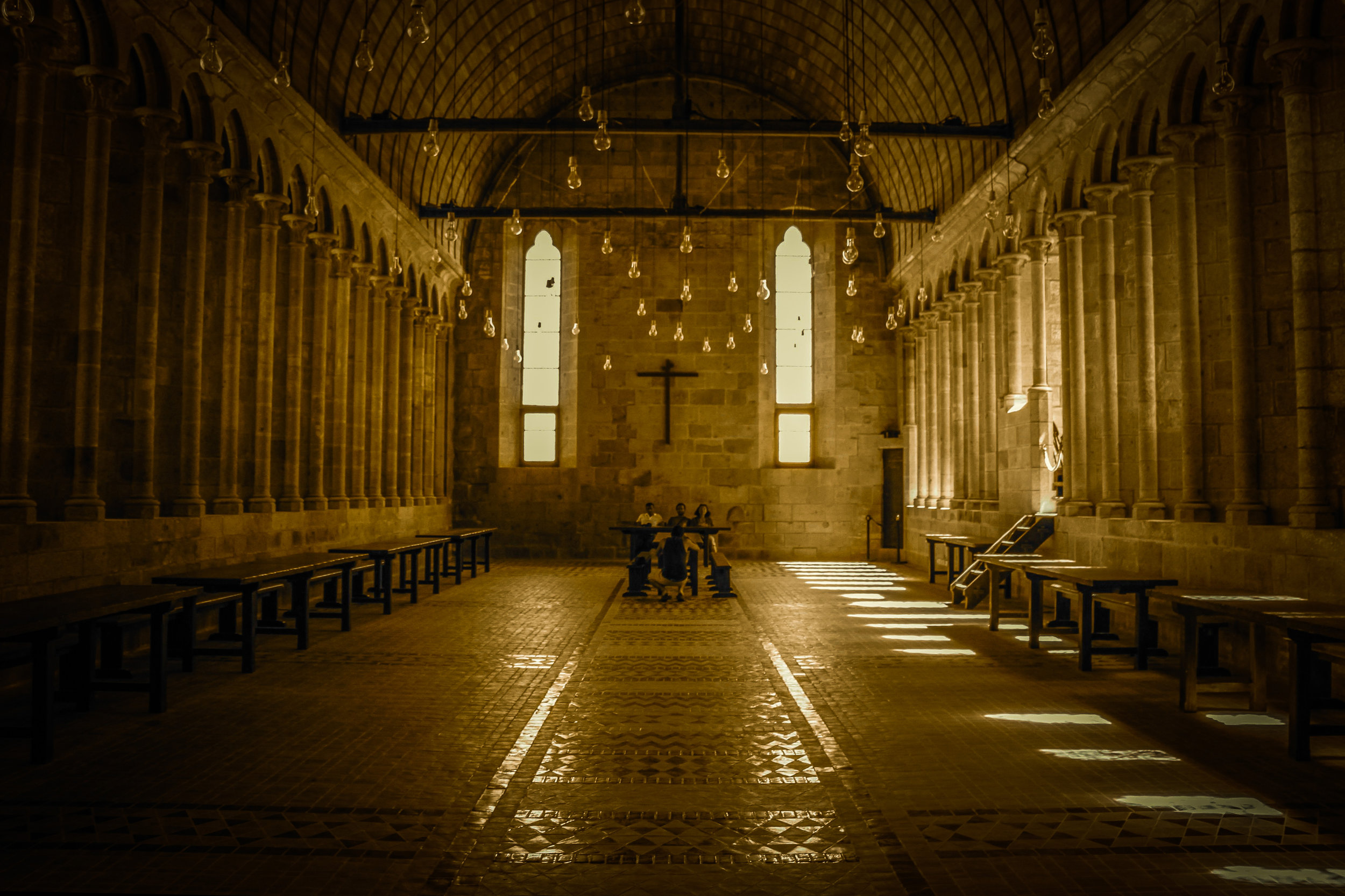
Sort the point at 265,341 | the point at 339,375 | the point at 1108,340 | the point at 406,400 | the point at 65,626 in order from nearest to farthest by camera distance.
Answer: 1. the point at 65,626
2. the point at 1108,340
3. the point at 265,341
4. the point at 339,375
5. the point at 406,400

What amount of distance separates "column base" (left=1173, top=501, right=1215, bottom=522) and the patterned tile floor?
1895 mm

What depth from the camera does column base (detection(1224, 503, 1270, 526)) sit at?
8141 mm

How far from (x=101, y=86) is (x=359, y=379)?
24.4ft

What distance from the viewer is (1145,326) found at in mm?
10500

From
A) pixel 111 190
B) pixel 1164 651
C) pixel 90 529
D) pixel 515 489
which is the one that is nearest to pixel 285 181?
pixel 111 190

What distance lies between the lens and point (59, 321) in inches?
333

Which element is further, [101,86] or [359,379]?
[359,379]

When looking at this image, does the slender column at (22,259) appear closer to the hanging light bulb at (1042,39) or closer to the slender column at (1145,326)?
the hanging light bulb at (1042,39)

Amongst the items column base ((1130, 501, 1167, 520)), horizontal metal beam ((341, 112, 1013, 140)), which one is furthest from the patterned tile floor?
horizontal metal beam ((341, 112, 1013, 140))

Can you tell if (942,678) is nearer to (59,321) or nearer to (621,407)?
(59,321)

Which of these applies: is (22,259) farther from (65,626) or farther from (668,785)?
(668,785)

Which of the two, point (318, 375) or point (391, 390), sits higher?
point (391, 390)

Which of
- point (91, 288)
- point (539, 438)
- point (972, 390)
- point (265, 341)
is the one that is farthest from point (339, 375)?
point (972, 390)

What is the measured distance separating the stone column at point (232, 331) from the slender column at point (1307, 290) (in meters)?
10.2
